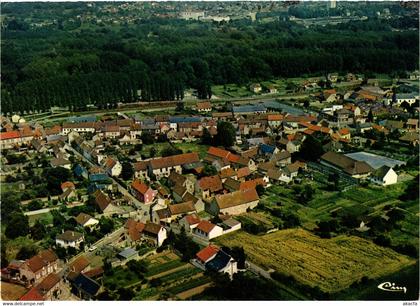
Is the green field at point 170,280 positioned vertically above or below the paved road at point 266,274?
above

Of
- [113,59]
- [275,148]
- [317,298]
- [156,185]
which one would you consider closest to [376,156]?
[275,148]

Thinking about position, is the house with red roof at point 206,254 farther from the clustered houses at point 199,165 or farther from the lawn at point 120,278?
the lawn at point 120,278

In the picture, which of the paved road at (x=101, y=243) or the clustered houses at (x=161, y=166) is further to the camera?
the clustered houses at (x=161, y=166)

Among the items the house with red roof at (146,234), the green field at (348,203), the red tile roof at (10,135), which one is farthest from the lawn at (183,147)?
the house with red roof at (146,234)

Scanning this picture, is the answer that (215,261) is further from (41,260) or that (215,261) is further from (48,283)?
(41,260)

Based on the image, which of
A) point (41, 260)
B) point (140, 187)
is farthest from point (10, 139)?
point (41, 260)

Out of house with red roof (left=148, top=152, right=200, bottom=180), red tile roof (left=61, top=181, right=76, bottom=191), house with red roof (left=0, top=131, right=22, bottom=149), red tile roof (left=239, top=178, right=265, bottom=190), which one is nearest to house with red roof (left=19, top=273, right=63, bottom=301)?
red tile roof (left=61, top=181, right=76, bottom=191)
